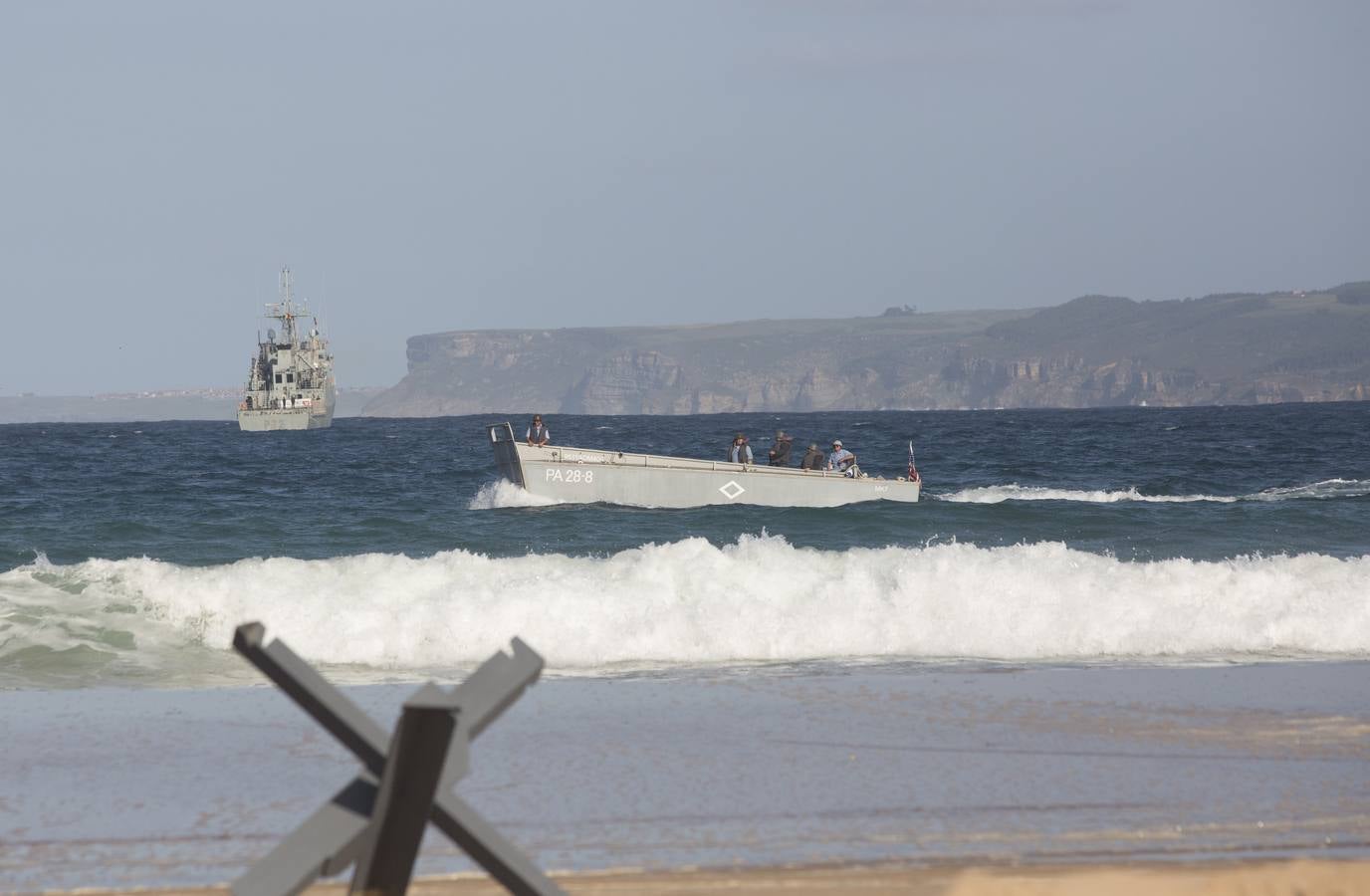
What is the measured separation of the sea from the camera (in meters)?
7.49

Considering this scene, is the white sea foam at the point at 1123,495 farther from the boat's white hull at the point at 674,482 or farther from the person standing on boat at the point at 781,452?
the boat's white hull at the point at 674,482

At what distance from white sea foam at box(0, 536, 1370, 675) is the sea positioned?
0.17ft

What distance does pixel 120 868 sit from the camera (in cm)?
678

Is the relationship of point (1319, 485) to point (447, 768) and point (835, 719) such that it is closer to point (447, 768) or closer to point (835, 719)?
point (835, 719)

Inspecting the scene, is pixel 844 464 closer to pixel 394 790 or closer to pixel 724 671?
pixel 724 671

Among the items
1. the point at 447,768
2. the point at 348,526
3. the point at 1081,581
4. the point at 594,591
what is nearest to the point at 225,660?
the point at 594,591

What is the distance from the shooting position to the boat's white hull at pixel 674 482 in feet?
103

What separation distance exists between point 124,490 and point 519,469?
1332 cm

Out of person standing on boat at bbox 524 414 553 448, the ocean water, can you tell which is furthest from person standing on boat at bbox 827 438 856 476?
person standing on boat at bbox 524 414 553 448

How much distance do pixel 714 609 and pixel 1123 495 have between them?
86.2 feet

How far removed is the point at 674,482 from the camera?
3209 cm

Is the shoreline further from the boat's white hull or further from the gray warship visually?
the gray warship

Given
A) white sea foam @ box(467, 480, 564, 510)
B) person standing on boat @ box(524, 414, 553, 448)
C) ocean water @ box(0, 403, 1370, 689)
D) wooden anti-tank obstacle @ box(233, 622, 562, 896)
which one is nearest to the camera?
wooden anti-tank obstacle @ box(233, 622, 562, 896)

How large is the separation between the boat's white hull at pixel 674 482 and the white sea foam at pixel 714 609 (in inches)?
501
